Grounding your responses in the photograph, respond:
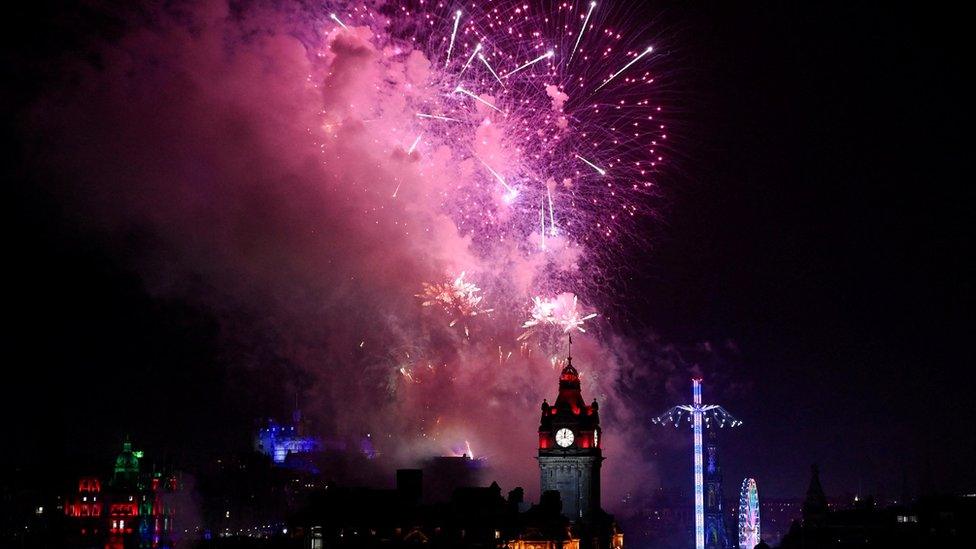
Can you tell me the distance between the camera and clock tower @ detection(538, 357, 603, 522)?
11669 cm

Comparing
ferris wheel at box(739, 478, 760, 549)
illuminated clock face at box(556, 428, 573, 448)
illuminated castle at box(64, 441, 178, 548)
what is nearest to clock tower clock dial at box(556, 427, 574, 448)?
illuminated clock face at box(556, 428, 573, 448)

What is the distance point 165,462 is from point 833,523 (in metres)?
105

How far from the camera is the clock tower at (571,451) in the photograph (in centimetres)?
11669

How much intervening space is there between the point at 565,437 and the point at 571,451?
151 centimetres

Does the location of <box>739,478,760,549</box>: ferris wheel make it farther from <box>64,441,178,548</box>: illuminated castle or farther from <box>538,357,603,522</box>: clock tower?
<box>64,441,178,548</box>: illuminated castle

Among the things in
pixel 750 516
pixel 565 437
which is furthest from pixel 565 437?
pixel 750 516

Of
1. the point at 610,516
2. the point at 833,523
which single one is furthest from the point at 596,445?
the point at 833,523

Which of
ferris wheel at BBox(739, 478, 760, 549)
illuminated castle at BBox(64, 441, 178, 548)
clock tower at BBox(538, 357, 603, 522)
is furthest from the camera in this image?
illuminated castle at BBox(64, 441, 178, 548)

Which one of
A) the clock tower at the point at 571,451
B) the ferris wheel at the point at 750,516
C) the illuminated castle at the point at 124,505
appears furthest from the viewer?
the illuminated castle at the point at 124,505

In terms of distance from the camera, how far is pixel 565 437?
117688 mm

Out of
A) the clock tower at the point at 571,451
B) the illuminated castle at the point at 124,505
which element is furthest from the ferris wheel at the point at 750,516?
the illuminated castle at the point at 124,505

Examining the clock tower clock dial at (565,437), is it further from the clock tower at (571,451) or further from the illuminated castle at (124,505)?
the illuminated castle at (124,505)

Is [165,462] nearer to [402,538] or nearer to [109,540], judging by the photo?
[109,540]

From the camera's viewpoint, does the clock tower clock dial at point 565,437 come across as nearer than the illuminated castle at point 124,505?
Yes
